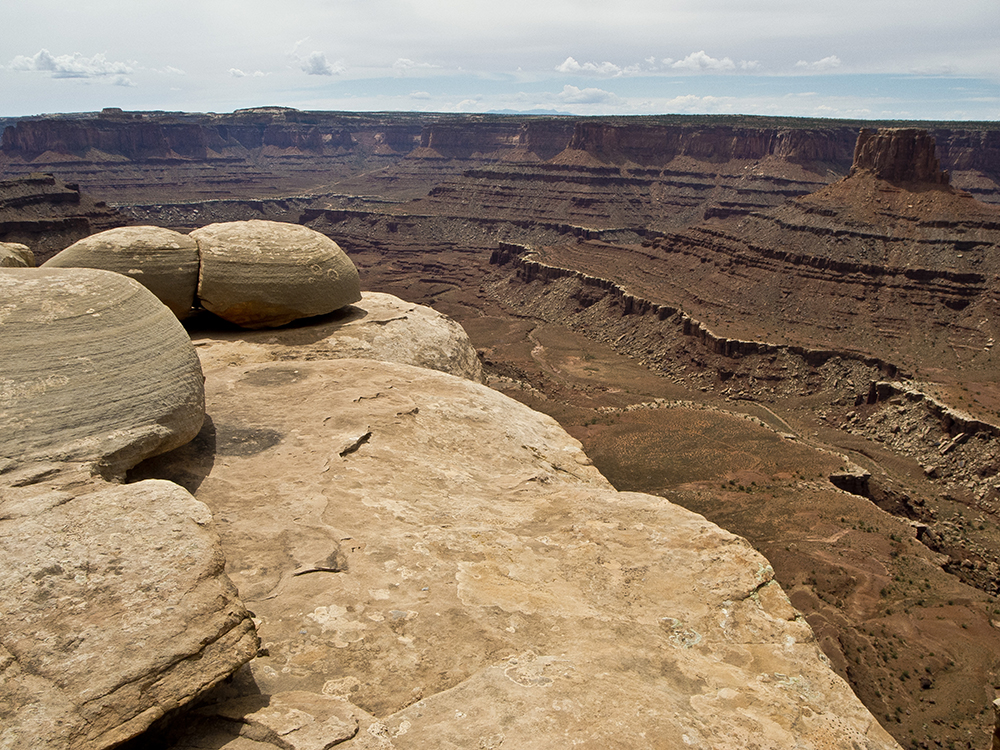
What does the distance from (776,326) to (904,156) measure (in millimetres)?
26536

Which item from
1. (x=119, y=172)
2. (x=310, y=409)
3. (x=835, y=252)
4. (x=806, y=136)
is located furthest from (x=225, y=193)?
(x=310, y=409)

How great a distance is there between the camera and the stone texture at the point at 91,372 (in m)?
8.16

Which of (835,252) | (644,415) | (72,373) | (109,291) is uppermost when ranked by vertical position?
(109,291)

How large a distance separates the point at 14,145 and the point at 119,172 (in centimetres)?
2518

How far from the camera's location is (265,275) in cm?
1769

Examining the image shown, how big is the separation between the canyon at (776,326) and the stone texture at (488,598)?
16099 millimetres

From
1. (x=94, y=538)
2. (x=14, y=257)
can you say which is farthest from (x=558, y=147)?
(x=94, y=538)

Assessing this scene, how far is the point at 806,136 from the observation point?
12112 cm

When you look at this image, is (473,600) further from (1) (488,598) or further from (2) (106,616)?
(2) (106,616)

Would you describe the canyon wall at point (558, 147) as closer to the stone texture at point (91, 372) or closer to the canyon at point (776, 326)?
the canyon at point (776, 326)

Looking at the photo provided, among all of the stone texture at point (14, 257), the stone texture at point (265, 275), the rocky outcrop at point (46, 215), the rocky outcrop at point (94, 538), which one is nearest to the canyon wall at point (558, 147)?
the rocky outcrop at point (46, 215)

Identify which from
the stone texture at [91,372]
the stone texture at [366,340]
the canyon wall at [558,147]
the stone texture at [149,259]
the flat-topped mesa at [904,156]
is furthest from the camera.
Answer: the canyon wall at [558,147]

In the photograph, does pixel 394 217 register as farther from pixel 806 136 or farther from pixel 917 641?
pixel 917 641

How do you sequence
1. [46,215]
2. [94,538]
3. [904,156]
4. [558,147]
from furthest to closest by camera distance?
[558,147]
[46,215]
[904,156]
[94,538]
